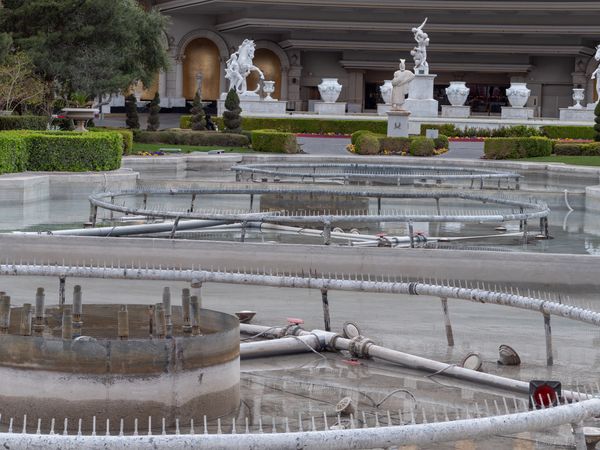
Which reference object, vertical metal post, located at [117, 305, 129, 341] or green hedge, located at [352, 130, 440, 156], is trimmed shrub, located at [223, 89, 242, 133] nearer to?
green hedge, located at [352, 130, 440, 156]

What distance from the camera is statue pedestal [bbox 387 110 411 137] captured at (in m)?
37.9

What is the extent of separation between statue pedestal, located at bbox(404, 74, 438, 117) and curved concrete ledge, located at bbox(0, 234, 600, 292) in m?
35.0

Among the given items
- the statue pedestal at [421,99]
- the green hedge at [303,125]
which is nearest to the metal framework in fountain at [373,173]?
the green hedge at [303,125]

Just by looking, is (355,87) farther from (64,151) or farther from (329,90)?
(64,151)

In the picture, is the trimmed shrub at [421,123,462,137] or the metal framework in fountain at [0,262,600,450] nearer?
the metal framework in fountain at [0,262,600,450]

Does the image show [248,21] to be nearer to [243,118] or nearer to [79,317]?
[243,118]

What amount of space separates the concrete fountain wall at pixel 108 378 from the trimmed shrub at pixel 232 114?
3274 cm

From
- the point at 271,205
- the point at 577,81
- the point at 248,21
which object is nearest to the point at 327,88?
the point at 248,21

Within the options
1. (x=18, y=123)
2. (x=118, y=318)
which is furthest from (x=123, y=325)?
(x=18, y=123)

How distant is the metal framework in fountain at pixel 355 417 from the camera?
15.6 feet

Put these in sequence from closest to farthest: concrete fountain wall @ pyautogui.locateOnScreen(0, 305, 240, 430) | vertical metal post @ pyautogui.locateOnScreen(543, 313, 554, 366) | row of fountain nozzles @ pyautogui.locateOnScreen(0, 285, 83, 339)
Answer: concrete fountain wall @ pyautogui.locateOnScreen(0, 305, 240, 430)
row of fountain nozzles @ pyautogui.locateOnScreen(0, 285, 83, 339)
vertical metal post @ pyautogui.locateOnScreen(543, 313, 554, 366)

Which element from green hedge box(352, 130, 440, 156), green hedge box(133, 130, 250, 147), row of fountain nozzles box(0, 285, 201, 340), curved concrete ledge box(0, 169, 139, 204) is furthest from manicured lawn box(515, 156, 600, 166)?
row of fountain nozzles box(0, 285, 201, 340)

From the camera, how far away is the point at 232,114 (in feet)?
129

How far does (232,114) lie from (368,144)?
21.1 feet
